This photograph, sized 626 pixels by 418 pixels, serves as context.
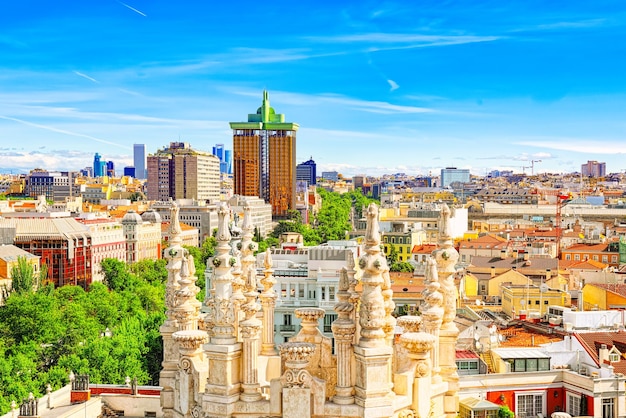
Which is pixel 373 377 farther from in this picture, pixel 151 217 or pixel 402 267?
pixel 151 217

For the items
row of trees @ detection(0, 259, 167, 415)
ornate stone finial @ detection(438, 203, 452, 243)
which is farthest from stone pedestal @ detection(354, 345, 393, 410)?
row of trees @ detection(0, 259, 167, 415)

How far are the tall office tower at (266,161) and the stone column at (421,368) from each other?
481 feet

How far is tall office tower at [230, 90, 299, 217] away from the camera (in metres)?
160

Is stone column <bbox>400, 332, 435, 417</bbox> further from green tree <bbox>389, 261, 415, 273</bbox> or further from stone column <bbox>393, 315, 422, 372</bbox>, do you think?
green tree <bbox>389, 261, 415, 273</bbox>

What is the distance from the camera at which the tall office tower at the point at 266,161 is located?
15962 centimetres

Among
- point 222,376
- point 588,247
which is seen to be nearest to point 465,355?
point 222,376

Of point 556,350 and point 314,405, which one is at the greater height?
point 314,405

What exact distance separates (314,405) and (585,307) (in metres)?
44.8

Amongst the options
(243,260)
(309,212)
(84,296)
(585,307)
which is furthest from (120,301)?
(309,212)

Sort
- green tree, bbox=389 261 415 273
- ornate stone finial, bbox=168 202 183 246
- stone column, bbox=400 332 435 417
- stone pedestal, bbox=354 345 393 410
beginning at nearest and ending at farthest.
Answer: stone pedestal, bbox=354 345 393 410 < stone column, bbox=400 332 435 417 < ornate stone finial, bbox=168 202 183 246 < green tree, bbox=389 261 415 273

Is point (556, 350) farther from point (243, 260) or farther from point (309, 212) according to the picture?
point (309, 212)

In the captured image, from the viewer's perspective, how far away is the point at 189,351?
11.9m

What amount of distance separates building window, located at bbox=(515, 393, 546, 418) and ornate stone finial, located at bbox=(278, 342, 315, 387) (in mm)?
19788

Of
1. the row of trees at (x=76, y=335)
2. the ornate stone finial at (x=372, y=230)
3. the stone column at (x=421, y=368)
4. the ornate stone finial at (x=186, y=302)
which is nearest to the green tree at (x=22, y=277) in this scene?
the row of trees at (x=76, y=335)
